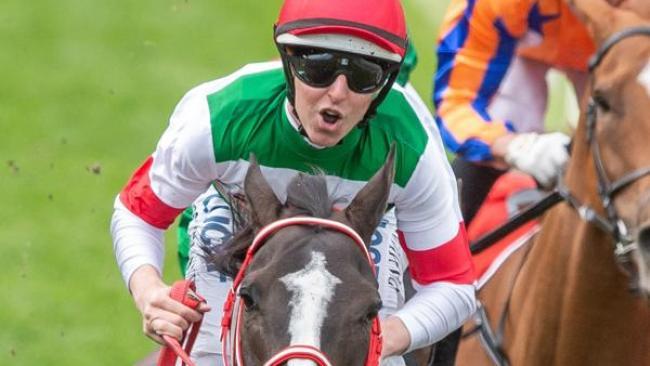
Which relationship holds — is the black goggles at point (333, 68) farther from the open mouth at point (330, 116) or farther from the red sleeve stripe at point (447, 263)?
the red sleeve stripe at point (447, 263)

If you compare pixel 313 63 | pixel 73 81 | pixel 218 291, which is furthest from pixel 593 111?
pixel 73 81

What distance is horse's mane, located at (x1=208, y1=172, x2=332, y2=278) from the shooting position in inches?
172

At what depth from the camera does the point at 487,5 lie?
6.34 meters

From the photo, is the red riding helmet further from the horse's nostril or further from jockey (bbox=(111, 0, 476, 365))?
the horse's nostril

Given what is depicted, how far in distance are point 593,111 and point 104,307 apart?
18.2 feet

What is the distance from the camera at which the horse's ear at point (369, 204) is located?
441 cm

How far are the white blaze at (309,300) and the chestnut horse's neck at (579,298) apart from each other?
4.32 ft

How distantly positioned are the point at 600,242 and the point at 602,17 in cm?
69

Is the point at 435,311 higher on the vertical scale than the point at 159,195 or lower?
lower

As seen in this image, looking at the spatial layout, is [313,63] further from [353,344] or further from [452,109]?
[452,109]

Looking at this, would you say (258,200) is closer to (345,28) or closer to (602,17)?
(345,28)

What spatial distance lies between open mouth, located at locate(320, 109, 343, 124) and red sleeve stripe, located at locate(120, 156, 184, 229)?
1.87 feet

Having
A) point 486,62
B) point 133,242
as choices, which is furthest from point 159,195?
point 486,62

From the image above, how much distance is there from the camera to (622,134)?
4.96 metres
